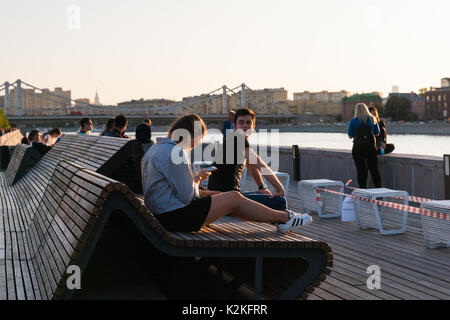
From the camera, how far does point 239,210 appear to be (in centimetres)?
379

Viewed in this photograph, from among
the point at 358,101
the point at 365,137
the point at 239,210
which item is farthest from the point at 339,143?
the point at 358,101

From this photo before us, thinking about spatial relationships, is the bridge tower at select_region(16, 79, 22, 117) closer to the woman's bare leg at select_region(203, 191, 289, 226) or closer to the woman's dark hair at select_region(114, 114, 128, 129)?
the woman's dark hair at select_region(114, 114, 128, 129)

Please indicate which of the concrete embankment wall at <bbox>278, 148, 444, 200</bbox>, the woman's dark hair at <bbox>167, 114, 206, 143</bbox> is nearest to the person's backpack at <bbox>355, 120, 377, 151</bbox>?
the concrete embankment wall at <bbox>278, 148, 444, 200</bbox>

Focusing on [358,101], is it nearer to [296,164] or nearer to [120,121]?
[296,164]

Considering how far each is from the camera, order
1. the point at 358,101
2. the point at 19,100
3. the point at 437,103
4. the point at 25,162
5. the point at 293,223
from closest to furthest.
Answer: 1. the point at 293,223
2. the point at 25,162
3. the point at 19,100
4. the point at 437,103
5. the point at 358,101

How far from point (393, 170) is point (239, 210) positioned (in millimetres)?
6368

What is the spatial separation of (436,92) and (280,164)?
126 m

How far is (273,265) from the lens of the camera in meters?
3.68

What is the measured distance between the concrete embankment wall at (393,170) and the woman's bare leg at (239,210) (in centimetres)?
530

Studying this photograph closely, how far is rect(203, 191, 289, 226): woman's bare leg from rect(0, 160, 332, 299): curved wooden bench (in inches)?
3.0

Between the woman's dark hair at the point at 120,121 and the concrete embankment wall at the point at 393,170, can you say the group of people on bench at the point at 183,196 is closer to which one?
the woman's dark hair at the point at 120,121

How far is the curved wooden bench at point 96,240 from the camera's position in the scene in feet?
9.65
